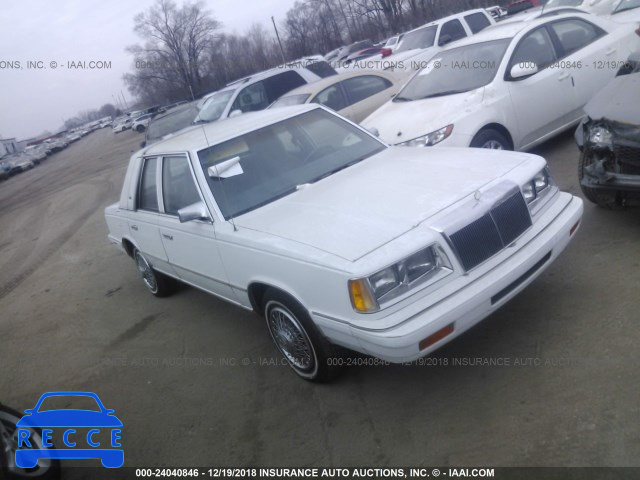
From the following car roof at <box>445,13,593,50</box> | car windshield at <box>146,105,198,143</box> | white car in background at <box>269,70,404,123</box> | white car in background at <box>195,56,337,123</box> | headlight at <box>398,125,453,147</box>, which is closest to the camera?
headlight at <box>398,125,453,147</box>

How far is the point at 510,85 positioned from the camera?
582 cm

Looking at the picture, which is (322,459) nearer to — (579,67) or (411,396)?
(411,396)

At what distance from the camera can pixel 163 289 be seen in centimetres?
575

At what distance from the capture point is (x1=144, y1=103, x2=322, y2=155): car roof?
4.25 metres

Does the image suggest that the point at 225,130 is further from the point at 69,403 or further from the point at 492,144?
the point at 492,144

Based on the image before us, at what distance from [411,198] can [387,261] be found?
0.67 meters

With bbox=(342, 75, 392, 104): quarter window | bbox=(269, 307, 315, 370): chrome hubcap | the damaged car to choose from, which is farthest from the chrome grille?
bbox=(342, 75, 392, 104): quarter window

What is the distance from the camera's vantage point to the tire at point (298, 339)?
10.6 feet

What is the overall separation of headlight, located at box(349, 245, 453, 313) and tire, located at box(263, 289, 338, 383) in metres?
0.51

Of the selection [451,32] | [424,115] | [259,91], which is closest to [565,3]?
[451,32]

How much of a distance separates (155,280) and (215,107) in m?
6.60

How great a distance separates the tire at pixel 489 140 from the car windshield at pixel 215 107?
6.58 meters

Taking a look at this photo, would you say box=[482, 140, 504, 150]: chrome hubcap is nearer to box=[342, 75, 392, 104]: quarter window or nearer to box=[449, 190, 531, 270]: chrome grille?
box=[449, 190, 531, 270]: chrome grille

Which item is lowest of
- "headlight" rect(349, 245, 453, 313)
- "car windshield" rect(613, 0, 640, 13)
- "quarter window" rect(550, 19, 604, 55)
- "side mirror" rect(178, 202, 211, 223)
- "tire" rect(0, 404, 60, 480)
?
"tire" rect(0, 404, 60, 480)
